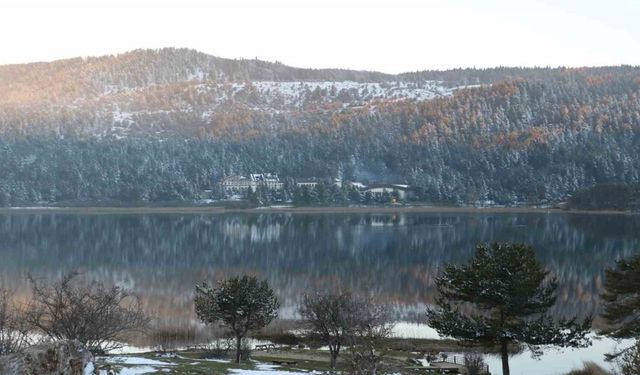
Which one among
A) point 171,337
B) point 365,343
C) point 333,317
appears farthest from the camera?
point 171,337

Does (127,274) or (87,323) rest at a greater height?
(87,323)

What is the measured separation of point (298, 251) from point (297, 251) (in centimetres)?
16

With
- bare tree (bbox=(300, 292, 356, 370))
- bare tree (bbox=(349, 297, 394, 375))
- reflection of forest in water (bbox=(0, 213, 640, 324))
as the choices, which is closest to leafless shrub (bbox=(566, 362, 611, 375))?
bare tree (bbox=(349, 297, 394, 375))

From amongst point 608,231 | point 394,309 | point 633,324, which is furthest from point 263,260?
point 608,231

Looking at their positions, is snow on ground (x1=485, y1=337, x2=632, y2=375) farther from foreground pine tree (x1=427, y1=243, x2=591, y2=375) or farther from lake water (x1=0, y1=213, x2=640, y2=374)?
lake water (x1=0, y1=213, x2=640, y2=374)

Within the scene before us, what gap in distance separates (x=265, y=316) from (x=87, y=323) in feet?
40.9

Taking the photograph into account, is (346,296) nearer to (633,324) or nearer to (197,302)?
(197,302)

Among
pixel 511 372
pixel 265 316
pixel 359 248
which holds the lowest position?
pixel 359 248

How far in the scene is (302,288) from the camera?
67562 millimetres

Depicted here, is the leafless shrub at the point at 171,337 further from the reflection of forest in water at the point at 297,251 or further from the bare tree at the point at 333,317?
the bare tree at the point at 333,317

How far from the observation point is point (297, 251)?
332ft

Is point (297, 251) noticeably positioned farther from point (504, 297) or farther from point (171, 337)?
point (504, 297)

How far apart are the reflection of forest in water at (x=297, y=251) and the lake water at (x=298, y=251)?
0.19 m

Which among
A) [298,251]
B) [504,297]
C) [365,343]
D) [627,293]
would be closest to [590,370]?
[627,293]
